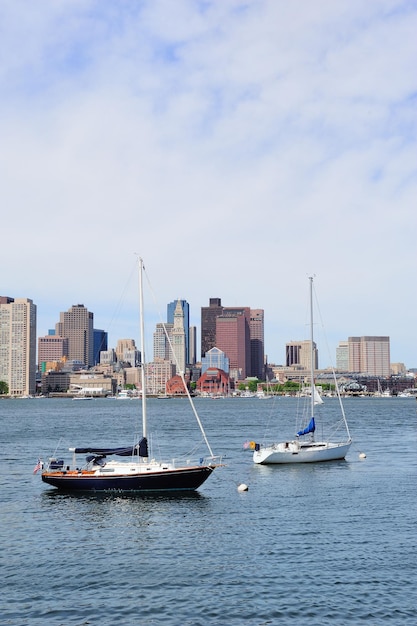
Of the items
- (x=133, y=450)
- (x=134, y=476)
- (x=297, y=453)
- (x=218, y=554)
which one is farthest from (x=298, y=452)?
(x=218, y=554)

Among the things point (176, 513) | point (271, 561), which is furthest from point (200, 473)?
point (271, 561)

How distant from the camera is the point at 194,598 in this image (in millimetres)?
26016

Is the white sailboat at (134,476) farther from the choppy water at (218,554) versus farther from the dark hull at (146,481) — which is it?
the choppy water at (218,554)

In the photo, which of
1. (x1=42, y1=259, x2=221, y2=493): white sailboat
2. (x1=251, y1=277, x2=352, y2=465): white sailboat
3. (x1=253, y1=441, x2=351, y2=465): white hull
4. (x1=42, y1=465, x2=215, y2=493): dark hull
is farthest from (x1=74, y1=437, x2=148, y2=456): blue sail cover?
(x1=253, y1=441, x2=351, y2=465): white hull

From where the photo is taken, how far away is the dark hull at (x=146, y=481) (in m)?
46.6

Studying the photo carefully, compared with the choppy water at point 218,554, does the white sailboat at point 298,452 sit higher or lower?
higher

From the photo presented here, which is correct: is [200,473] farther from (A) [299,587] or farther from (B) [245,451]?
(B) [245,451]

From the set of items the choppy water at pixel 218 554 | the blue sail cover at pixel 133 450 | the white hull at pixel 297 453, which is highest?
the blue sail cover at pixel 133 450

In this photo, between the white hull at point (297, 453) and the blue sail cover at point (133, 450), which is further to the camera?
the white hull at point (297, 453)

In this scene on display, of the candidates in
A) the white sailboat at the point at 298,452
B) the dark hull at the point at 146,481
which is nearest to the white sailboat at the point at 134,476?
the dark hull at the point at 146,481

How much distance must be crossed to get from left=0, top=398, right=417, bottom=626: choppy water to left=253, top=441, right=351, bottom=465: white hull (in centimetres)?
711

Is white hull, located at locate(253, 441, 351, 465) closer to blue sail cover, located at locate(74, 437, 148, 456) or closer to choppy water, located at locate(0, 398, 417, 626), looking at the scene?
choppy water, located at locate(0, 398, 417, 626)

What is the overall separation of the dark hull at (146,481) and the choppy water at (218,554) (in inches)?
31.9

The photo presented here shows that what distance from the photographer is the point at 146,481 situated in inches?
1834
